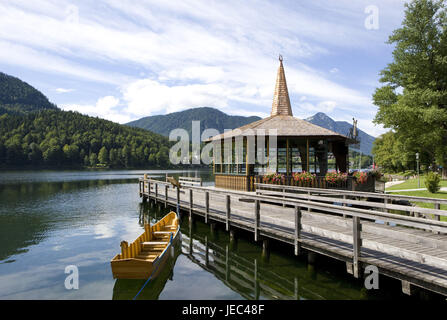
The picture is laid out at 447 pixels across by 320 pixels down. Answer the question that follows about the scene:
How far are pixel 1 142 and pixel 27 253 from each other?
128 meters

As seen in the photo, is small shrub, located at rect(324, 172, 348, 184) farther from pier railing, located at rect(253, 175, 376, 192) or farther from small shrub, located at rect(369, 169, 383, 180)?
small shrub, located at rect(369, 169, 383, 180)

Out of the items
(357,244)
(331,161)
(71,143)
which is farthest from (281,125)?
(71,143)

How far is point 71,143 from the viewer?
12862cm

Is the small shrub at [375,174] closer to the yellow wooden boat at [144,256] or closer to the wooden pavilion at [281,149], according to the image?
the wooden pavilion at [281,149]

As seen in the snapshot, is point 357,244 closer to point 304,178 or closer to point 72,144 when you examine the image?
point 304,178

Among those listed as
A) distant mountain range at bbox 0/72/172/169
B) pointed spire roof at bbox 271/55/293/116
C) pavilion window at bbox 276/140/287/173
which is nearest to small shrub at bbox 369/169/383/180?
pavilion window at bbox 276/140/287/173

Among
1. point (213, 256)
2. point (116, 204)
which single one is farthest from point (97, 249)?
point (116, 204)

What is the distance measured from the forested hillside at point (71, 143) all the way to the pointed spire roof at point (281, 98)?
110290 mm

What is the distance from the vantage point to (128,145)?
136 m

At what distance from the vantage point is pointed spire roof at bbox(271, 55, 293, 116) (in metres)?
21.8

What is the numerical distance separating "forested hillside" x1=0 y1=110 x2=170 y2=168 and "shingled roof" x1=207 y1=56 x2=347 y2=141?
110432 millimetres

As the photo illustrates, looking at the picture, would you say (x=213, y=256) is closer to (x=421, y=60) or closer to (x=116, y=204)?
(x=116, y=204)

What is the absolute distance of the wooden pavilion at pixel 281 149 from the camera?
57.2 ft

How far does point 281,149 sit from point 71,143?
128 metres
